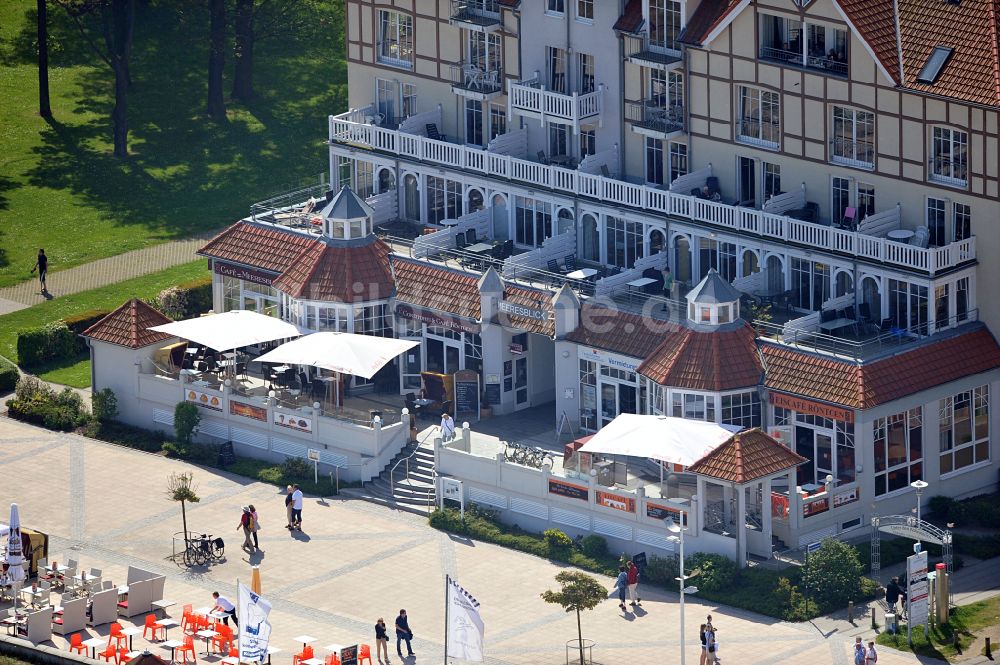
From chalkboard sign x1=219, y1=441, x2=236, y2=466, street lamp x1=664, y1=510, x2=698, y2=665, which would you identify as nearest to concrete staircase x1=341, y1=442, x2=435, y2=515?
chalkboard sign x1=219, y1=441, x2=236, y2=466

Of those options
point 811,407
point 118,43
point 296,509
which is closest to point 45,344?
point 296,509

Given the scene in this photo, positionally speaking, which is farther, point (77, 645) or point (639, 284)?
point (639, 284)

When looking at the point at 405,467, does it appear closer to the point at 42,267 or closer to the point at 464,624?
the point at 464,624

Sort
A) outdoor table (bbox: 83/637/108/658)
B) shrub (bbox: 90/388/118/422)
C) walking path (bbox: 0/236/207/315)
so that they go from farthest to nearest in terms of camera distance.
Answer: walking path (bbox: 0/236/207/315) → shrub (bbox: 90/388/118/422) → outdoor table (bbox: 83/637/108/658)

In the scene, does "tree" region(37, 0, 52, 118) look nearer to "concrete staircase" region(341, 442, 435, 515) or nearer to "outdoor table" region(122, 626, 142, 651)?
"concrete staircase" region(341, 442, 435, 515)

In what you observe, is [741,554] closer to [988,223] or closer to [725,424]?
[725,424]

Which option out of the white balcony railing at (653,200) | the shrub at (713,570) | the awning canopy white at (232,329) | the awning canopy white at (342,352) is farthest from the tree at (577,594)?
the awning canopy white at (232,329)

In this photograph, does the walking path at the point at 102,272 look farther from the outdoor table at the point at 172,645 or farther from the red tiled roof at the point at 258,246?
the outdoor table at the point at 172,645
